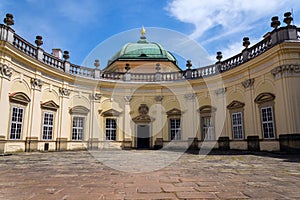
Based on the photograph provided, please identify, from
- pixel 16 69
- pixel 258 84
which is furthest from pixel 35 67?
pixel 258 84

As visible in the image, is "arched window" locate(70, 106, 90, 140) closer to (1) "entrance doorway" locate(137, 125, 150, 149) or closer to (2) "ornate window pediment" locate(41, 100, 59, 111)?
(2) "ornate window pediment" locate(41, 100, 59, 111)

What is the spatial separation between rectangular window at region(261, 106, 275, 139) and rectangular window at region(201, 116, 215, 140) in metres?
4.50

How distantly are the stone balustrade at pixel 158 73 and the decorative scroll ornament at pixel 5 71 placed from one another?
57.8 inches

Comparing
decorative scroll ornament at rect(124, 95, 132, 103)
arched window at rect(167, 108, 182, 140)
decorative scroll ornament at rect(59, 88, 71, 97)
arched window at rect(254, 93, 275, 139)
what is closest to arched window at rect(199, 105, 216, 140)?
arched window at rect(167, 108, 182, 140)

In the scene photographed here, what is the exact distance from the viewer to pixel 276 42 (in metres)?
13.5

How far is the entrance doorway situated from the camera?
67.2ft

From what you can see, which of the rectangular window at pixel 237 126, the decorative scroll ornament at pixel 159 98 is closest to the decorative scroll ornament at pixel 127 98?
the decorative scroll ornament at pixel 159 98

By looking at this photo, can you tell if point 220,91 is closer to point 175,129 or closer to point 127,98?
point 175,129

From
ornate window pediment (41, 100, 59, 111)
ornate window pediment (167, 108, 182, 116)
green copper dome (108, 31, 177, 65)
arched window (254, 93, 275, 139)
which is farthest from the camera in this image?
green copper dome (108, 31, 177, 65)

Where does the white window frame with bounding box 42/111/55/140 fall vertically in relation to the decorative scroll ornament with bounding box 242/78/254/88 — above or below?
below

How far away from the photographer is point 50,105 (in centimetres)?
1675

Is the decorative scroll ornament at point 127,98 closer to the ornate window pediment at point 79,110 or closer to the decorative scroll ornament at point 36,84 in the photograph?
the ornate window pediment at point 79,110

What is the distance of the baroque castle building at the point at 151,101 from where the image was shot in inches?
522

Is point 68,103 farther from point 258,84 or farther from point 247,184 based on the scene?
point 247,184
